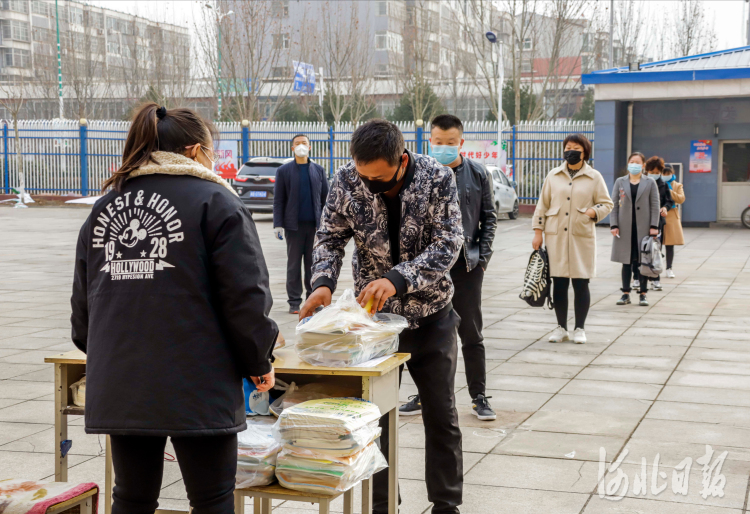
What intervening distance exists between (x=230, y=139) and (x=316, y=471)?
83.9 ft

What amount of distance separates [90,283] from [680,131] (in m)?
21.8

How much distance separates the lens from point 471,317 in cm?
535

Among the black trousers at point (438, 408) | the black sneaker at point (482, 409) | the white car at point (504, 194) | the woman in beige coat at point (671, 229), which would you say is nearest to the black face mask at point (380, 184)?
the black trousers at point (438, 408)

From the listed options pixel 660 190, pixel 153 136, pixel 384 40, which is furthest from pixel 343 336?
pixel 384 40

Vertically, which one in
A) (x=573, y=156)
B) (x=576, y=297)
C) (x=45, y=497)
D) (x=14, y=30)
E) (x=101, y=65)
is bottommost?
(x=576, y=297)

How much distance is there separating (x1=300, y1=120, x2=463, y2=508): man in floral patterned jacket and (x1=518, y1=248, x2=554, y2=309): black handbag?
12.7 feet

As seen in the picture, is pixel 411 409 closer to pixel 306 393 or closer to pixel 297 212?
pixel 306 393

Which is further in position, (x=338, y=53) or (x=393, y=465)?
(x=338, y=53)

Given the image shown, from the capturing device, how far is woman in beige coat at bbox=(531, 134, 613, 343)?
24.9 feet

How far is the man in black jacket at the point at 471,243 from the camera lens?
209 inches

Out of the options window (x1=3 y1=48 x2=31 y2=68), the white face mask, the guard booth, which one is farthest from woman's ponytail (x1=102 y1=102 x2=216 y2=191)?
window (x1=3 y1=48 x2=31 y2=68)

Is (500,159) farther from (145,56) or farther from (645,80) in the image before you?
(145,56)

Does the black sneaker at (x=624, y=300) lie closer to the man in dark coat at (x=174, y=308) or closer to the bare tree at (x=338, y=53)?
the man in dark coat at (x=174, y=308)

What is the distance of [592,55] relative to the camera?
4488 cm
